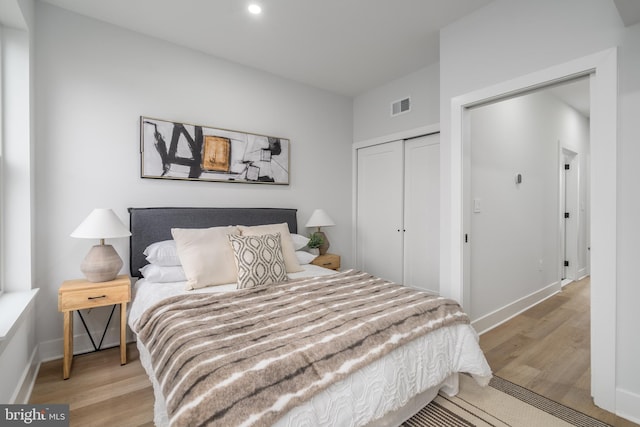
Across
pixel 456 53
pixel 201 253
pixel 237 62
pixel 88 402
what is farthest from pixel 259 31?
pixel 88 402

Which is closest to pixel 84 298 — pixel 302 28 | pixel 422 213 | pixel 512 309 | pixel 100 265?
pixel 100 265

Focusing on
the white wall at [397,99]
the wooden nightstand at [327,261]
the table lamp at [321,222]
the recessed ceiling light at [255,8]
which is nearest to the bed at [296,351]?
the wooden nightstand at [327,261]

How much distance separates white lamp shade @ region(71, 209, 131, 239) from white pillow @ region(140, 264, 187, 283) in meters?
0.36

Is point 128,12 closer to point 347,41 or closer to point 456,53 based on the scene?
point 347,41

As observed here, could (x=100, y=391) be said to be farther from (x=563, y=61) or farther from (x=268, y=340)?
(x=563, y=61)

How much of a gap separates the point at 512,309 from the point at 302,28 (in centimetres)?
358

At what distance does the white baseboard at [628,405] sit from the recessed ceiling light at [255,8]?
11.6 feet

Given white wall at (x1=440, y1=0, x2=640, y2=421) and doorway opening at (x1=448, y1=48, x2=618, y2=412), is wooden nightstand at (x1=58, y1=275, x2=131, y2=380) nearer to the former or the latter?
white wall at (x1=440, y1=0, x2=640, y2=421)

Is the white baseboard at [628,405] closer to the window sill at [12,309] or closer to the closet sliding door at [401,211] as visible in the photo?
the closet sliding door at [401,211]

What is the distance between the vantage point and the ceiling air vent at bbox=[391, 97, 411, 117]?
3.63 m

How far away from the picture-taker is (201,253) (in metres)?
2.29

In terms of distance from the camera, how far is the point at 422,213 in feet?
11.8

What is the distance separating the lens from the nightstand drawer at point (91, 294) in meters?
2.11

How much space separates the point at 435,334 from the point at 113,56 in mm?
3326
